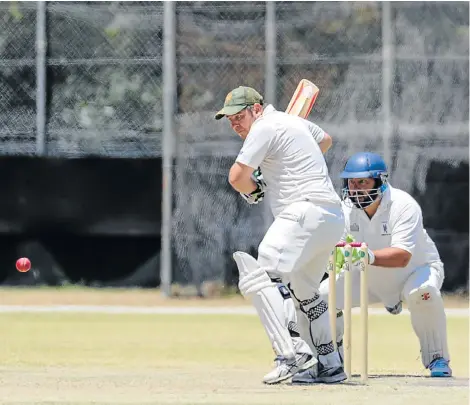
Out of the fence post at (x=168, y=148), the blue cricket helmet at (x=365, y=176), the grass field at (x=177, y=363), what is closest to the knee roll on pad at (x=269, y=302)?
the grass field at (x=177, y=363)

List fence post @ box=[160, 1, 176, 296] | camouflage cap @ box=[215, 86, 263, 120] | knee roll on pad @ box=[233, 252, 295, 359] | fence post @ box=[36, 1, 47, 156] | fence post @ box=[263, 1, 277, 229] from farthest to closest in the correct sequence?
fence post @ box=[36, 1, 47, 156] → fence post @ box=[160, 1, 176, 296] → fence post @ box=[263, 1, 277, 229] → camouflage cap @ box=[215, 86, 263, 120] → knee roll on pad @ box=[233, 252, 295, 359]

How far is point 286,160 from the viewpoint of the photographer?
6898 millimetres

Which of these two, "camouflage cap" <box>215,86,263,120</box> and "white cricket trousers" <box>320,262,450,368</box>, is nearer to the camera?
"camouflage cap" <box>215,86,263,120</box>

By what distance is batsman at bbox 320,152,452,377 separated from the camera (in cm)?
786

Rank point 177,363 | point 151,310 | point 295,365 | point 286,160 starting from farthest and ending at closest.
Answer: point 151,310 < point 177,363 < point 286,160 < point 295,365

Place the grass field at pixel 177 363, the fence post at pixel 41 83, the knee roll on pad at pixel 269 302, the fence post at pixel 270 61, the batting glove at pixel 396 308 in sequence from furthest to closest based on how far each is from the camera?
the fence post at pixel 41 83, the fence post at pixel 270 61, the batting glove at pixel 396 308, the knee roll on pad at pixel 269 302, the grass field at pixel 177 363

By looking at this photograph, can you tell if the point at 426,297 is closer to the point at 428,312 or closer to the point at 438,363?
the point at 428,312

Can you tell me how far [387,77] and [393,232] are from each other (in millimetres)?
8159

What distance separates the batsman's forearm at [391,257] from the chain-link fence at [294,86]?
7851mm

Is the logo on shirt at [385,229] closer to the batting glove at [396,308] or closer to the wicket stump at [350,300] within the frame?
the batting glove at [396,308]

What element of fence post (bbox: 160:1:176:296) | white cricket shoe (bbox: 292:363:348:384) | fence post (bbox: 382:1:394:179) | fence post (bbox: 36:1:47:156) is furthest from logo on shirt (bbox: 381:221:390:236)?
fence post (bbox: 36:1:47:156)

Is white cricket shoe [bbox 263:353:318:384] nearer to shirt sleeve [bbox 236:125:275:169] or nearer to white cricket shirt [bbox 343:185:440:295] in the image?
shirt sleeve [bbox 236:125:275:169]

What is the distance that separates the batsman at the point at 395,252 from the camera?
786 centimetres

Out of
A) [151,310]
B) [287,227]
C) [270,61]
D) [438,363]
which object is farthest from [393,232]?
[270,61]
